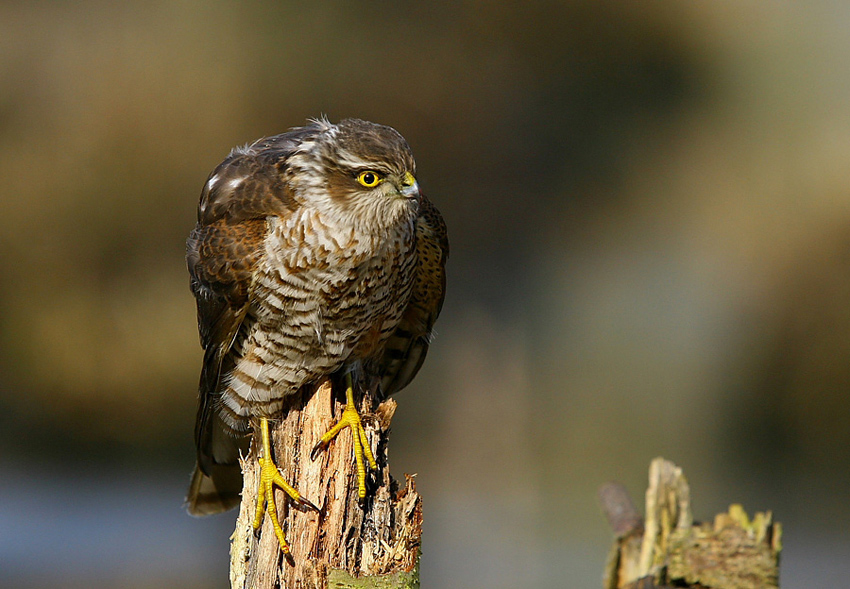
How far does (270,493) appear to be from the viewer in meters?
3.35

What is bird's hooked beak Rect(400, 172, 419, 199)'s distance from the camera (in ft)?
10.2

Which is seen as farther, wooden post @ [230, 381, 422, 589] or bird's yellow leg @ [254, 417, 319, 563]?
bird's yellow leg @ [254, 417, 319, 563]

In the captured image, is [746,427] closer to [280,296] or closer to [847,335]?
[847,335]

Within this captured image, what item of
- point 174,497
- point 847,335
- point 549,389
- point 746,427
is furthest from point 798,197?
point 174,497

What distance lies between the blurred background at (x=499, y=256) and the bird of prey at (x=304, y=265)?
5252 mm

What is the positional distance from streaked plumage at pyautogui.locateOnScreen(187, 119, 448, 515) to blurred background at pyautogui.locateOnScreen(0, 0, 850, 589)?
529cm

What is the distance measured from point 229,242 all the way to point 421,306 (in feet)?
2.94

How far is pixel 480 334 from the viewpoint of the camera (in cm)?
955

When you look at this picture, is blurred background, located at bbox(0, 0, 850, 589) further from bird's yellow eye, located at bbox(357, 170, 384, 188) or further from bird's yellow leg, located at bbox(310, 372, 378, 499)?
bird's yellow eye, located at bbox(357, 170, 384, 188)

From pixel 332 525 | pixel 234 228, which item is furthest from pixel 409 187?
pixel 332 525

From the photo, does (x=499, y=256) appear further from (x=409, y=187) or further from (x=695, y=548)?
(x=695, y=548)

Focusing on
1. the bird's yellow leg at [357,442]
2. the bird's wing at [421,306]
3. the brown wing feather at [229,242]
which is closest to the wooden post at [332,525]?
the bird's yellow leg at [357,442]

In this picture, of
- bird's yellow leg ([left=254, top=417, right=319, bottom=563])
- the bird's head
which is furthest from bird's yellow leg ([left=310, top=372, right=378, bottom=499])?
the bird's head

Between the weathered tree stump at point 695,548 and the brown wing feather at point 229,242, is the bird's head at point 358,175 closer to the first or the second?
the brown wing feather at point 229,242
